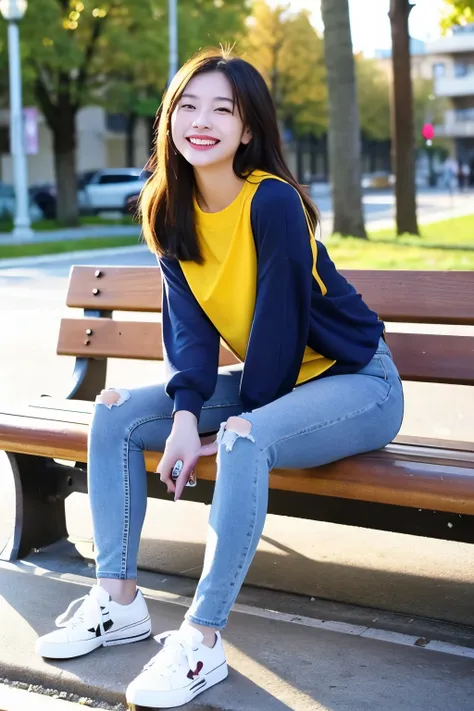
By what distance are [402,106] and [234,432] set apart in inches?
710

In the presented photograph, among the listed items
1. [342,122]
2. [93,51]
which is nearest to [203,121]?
[342,122]

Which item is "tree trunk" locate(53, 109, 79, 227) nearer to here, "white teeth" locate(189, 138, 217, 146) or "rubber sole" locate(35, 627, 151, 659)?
"white teeth" locate(189, 138, 217, 146)

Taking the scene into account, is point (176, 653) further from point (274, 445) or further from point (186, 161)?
point (186, 161)

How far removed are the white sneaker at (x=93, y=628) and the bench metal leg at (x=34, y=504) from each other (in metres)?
0.90

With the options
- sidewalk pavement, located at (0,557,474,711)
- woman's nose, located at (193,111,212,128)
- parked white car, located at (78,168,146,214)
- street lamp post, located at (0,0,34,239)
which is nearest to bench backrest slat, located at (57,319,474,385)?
sidewalk pavement, located at (0,557,474,711)

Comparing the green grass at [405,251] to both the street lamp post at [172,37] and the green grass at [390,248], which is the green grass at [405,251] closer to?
the green grass at [390,248]

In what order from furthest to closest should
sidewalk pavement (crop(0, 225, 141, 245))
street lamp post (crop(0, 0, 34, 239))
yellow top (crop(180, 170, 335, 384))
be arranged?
sidewalk pavement (crop(0, 225, 141, 245))
street lamp post (crop(0, 0, 34, 239))
yellow top (crop(180, 170, 335, 384))

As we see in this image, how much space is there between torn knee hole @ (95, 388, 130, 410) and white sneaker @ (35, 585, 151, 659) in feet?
1.63

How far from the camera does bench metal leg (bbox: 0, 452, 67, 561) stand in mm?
4035

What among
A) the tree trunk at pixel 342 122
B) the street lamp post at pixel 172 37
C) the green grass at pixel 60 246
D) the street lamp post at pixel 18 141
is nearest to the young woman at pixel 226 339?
the tree trunk at pixel 342 122

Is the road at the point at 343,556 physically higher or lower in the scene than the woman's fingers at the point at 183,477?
lower

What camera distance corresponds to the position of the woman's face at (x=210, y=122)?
127 inches

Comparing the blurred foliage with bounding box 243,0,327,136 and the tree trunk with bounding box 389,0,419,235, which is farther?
the blurred foliage with bounding box 243,0,327,136

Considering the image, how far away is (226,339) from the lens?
133 inches
